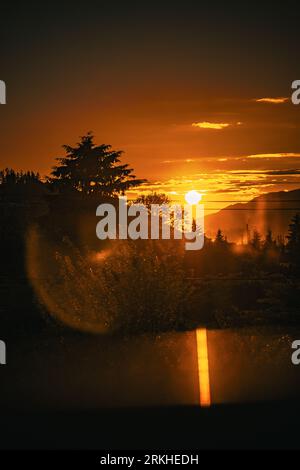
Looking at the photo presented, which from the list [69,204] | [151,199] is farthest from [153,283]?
[151,199]

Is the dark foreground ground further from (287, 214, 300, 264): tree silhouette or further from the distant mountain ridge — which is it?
(287, 214, 300, 264): tree silhouette

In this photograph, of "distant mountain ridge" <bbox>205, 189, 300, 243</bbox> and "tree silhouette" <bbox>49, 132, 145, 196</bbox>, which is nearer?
"distant mountain ridge" <bbox>205, 189, 300, 243</bbox>

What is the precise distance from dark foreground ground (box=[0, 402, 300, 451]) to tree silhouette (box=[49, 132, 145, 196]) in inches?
1918

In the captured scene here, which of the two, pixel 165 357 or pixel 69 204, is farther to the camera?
pixel 69 204

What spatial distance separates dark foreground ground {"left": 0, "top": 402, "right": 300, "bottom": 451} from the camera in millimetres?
8359

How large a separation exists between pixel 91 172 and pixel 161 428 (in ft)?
169

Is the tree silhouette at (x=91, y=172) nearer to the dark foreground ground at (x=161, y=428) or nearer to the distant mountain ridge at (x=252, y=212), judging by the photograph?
the distant mountain ridge at (x=252, y=212)

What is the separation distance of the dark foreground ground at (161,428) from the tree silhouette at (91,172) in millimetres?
48712

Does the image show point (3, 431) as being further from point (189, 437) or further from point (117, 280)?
point (117, 280)

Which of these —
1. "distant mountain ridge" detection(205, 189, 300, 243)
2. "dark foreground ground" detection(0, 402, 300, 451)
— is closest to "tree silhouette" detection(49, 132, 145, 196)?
"distant mountain ridge" detection(205, 189, 300, 243)

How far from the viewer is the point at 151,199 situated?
7038 cm

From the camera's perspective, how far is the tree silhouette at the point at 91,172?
5891cm

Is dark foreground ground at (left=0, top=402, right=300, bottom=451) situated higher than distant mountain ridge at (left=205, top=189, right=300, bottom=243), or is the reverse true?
distant mountain ridge at (left=205, top=189, right=300, bottom=243)
